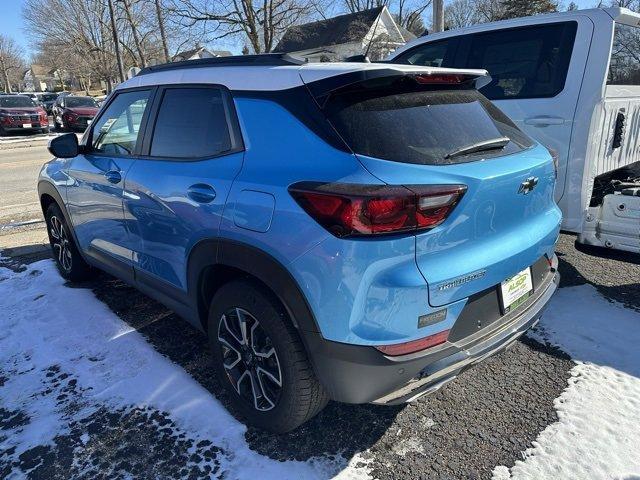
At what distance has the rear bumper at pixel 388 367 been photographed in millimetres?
1957

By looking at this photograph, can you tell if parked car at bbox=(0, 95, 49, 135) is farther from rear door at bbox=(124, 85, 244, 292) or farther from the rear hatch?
the rear hatch

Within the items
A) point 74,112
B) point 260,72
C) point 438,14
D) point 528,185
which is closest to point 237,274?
point 260,72

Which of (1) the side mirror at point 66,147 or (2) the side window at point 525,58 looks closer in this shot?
(1) the side mirror at point 66,147

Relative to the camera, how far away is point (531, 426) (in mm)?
2555

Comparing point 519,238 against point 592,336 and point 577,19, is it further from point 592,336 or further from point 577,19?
point 577,19

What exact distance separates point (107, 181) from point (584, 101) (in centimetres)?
364

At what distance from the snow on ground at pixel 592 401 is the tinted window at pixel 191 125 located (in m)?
2.17

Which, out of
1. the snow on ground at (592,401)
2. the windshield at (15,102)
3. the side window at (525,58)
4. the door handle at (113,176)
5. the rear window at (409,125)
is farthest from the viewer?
the windshield at (15,102)

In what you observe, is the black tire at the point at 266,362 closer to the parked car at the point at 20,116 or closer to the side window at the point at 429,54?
the side window at the point at 429,54

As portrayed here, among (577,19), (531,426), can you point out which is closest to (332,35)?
(577,19)

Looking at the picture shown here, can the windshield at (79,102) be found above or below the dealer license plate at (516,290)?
above

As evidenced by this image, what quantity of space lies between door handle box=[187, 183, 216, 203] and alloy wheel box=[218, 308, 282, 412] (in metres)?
0.58

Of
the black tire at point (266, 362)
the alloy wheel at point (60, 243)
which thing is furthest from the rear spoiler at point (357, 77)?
the alloy wheel at point (60, 243)

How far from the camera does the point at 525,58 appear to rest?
4230mm
